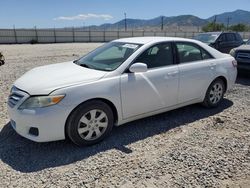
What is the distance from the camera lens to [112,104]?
369cm

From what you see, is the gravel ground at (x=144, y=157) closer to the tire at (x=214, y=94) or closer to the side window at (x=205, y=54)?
the tire at (x=214, y=94)

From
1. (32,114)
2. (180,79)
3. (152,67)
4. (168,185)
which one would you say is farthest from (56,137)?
(180,79)

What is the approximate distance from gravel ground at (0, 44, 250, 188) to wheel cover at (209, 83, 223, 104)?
67 cm

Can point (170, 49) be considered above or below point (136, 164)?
above

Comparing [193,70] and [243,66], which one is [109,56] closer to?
[193,70]

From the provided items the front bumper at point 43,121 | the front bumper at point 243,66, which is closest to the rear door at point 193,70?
the front bumper at point 43,121

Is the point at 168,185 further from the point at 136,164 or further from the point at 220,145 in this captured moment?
the point at 220,145

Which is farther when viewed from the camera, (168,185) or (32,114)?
(32,114)

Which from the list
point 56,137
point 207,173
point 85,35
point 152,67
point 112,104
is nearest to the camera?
point 207,173

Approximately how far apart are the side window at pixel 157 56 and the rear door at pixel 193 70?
22cm

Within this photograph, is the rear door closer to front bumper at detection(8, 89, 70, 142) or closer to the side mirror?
the side mirror

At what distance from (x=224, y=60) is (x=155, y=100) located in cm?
213

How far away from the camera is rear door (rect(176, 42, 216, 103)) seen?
14.7 ft

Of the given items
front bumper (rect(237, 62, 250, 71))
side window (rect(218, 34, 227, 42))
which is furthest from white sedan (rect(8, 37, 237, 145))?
side window (rect(218, 34, 227, 42))
